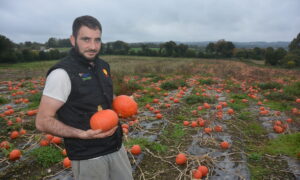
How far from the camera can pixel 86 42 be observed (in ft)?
7.31

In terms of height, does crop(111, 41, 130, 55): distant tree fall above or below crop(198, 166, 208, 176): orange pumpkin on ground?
above

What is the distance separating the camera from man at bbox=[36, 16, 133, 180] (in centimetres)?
194


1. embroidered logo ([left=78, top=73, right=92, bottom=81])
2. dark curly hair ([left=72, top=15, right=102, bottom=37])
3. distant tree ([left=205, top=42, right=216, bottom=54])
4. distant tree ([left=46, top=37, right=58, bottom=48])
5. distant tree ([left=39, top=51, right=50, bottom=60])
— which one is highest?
distant tree ([left=46, top=37, right=58, bottom=48])

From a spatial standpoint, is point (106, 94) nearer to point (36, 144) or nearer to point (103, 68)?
point (103, 68)

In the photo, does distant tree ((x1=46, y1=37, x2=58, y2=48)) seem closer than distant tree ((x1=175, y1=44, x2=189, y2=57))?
No

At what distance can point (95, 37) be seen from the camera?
7.40ft

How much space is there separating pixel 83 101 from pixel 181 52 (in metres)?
47.2

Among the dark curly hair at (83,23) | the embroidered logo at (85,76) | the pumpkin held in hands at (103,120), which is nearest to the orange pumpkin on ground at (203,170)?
the pumpkin held in hands at (103,120)

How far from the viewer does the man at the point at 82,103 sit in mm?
1942

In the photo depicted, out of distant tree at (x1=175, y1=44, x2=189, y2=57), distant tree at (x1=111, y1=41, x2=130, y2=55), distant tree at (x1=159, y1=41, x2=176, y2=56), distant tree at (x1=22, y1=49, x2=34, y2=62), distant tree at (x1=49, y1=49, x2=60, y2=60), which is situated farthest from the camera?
distant tree at (x1=111, y1=41, x2=130, y2=55)

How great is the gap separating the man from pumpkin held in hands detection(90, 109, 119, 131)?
7 centimetres

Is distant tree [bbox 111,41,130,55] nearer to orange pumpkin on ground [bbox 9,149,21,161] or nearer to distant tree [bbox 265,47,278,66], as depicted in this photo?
distant tree [bbox 265,47,278,66]

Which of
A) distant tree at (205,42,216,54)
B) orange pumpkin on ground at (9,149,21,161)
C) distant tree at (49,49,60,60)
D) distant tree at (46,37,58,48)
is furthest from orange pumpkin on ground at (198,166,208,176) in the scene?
distant tree at (46,37,58,48)

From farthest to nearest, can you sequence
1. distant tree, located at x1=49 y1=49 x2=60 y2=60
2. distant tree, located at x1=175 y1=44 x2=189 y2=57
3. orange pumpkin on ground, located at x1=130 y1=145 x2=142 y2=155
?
distant tree, located at x1=175 y1=44 x2=189 y2=57
distant tree, located at x1=49 y1=49 x2=60 y2=60
orange pumpkin on ground, located at x1=130 y1=145 x2=142 y2=155
